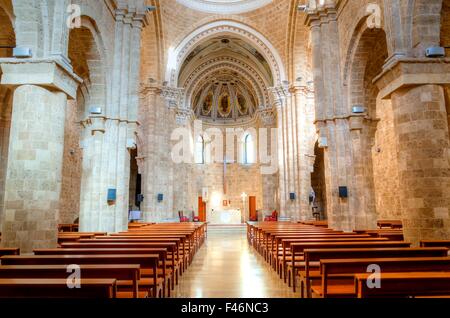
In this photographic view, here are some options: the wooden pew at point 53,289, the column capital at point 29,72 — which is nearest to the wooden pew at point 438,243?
the wooden pew at point 53,289

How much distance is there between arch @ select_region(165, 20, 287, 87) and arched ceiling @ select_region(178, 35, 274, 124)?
0.79 m

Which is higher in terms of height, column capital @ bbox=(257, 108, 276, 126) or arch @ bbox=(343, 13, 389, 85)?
column capital @ bbox=(257, 108, 276, 126)

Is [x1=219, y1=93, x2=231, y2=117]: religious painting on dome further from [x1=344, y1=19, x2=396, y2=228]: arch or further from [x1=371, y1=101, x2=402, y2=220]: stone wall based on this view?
[x1=344, y1=19, x2=396, y2=228]: arch

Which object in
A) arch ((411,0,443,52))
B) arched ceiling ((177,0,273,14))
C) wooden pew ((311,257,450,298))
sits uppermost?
arched ceiling ((177,0,273,14))

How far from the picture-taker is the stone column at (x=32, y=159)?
6.01 meters

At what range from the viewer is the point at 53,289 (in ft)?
8.25

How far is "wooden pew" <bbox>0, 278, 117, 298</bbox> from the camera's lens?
2463 millimetres

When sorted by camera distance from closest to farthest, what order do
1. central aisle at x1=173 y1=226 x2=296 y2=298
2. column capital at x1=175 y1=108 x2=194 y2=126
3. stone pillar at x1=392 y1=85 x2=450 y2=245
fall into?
central aisle at x1=173 y1=226 x2=296 y2=298 < stone pillar at x1=392 y1=85 x2=450 y2=245 < column capital at x1=175 y1=108 x2=194 y2=126

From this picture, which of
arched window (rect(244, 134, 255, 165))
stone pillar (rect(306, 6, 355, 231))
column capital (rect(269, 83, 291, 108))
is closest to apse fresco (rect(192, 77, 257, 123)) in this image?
arched window (rect(244, 134, 255, 165))

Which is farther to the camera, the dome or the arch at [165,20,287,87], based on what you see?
the dome
